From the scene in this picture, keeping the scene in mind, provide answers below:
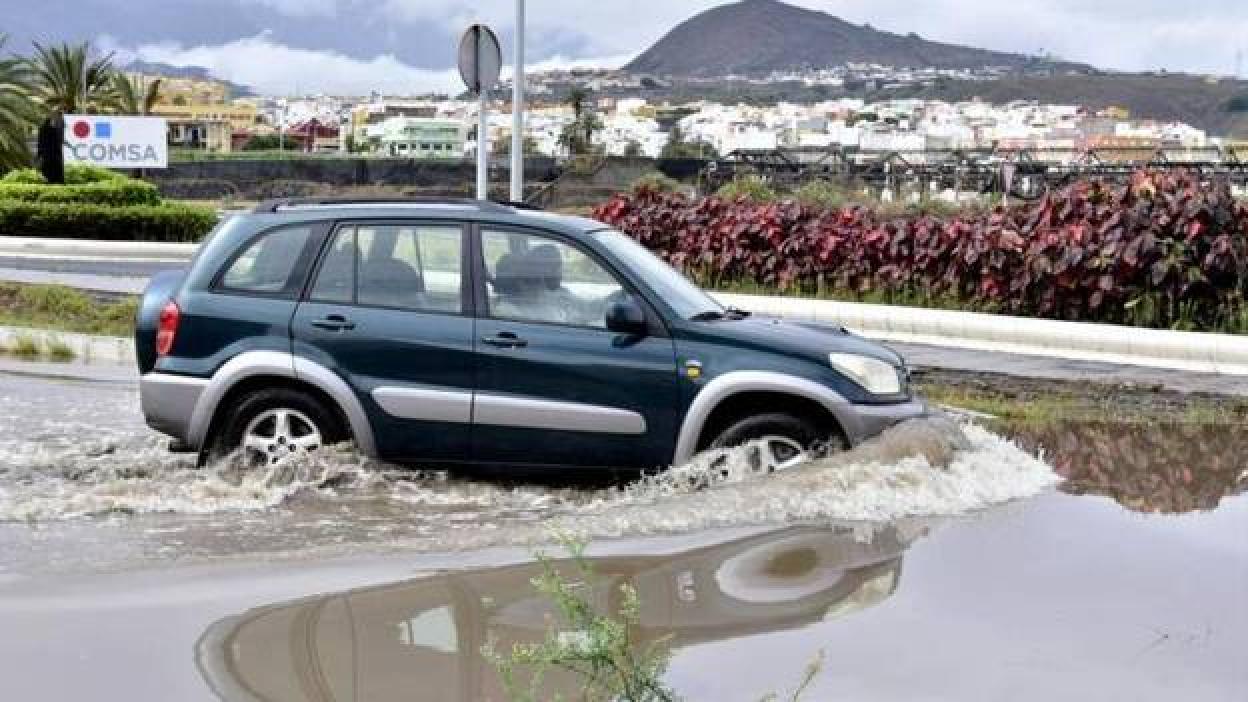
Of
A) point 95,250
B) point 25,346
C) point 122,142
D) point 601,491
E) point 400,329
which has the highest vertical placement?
point 122,142

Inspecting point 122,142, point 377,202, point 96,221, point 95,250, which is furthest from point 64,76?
point 377,202

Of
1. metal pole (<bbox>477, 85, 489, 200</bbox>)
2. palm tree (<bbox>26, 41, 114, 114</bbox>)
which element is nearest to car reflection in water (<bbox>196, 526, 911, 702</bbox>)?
metal pole (<bbox>477, 85, 489, 200</bbox>)

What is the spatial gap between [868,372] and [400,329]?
2.34m

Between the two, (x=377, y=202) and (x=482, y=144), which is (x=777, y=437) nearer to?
(x=377, y=202)

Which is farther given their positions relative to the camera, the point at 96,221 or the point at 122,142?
the point at 122,142

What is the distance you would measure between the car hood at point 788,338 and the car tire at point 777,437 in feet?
1.13

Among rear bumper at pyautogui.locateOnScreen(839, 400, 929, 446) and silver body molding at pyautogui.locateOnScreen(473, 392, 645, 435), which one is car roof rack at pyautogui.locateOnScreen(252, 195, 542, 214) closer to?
silver body molding at pyautogui.locateOnScreen(473, 392, 645, 435)

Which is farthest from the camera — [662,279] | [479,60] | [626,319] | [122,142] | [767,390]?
[122,142]

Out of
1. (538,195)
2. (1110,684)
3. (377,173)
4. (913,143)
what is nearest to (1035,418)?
(1110,684)

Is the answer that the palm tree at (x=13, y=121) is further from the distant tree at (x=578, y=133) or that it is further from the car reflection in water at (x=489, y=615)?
the car reflection in water at (x=489, y=615)

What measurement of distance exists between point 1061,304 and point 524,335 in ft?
30.6

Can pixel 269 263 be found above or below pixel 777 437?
above

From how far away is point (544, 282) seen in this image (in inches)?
363

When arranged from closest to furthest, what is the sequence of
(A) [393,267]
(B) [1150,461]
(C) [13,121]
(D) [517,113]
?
(A) [393,267] → (B) [1150,461] → (D) [517,113] → (C) [13,121]
